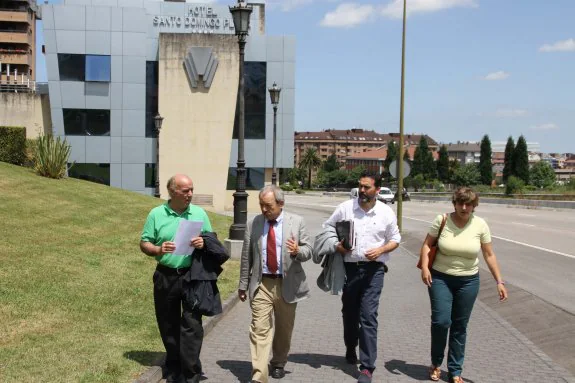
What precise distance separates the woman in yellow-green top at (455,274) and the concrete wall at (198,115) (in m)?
36.0

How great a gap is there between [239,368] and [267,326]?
86cm

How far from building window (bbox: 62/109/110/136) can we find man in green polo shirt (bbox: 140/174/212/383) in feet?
124

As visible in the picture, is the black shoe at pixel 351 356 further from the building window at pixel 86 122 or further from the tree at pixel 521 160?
the tree at pixel 521 160

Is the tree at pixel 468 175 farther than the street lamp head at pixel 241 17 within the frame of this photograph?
Yes

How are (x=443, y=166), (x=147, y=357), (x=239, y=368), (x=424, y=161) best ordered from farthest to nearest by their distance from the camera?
(x=443, y=166) < (x=424, y=161) < (x=239, y=368) < (x=147, y=357)

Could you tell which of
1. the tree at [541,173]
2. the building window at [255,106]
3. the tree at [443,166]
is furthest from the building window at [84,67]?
the tree at [443,166]

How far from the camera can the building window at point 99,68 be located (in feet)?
136

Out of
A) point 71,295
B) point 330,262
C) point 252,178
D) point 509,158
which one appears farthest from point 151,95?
point 509,158

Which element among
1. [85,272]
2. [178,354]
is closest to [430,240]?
[178,354]

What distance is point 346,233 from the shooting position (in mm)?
6137

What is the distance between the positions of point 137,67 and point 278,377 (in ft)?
125

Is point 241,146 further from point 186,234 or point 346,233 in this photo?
point 186,234

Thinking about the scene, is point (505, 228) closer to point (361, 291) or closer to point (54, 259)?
point (54, 259)

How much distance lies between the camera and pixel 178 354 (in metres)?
5.82
